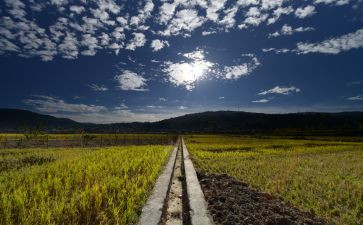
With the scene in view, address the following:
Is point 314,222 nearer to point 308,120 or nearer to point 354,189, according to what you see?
point 354,189

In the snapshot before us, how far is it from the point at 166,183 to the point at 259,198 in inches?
105

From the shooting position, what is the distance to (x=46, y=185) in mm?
6438

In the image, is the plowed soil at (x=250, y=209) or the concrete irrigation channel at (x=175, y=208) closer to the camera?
the concrete irrigation channel at (x=175, y=208)

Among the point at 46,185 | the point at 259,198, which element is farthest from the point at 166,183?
the point at 46,185

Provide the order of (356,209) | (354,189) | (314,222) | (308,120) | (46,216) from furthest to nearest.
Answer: (308,120), (354,189), (356,209), (314,222), (46,216)

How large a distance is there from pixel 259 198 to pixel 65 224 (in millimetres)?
4352

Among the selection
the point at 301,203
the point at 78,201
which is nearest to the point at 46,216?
the point at 78,201

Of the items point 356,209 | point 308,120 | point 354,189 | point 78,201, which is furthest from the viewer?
point 308,120

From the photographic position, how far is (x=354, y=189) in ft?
24.6

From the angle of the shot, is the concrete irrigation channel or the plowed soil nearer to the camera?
the concrete irrigation channel

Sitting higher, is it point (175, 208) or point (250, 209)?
point (250, 209)

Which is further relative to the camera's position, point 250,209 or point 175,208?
point 175,208

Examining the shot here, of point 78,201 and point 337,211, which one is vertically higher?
point 78,201

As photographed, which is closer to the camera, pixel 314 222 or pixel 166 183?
pixel 314 222
